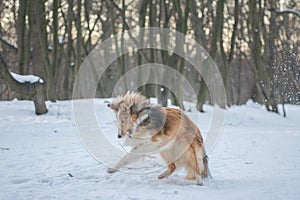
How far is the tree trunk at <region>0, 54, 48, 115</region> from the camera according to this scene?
464 inches

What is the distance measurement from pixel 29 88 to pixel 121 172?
766 cm

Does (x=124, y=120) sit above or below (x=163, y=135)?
above

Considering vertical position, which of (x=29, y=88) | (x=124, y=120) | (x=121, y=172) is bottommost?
(x=121, y=172)

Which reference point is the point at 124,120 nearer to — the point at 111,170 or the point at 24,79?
the point at 111,170

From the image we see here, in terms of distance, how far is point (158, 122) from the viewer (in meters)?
5.66

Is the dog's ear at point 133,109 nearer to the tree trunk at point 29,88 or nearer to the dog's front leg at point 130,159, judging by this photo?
the dog's front leg at point 130,159

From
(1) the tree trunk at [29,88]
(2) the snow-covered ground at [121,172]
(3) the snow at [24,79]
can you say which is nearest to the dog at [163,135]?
(2) the snow-covered ground at [121,172]

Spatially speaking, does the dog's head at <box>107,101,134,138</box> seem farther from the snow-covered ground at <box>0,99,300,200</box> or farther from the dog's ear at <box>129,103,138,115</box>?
the snow-covered ground at <box>0,99,300,200</box>

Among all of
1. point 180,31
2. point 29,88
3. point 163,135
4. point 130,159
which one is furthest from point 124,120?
point 180,31

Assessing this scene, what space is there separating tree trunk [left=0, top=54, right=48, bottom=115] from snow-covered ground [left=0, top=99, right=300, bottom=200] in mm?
1376

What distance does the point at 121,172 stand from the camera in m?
6.02

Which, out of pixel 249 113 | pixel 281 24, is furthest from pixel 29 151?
pixel 281 24

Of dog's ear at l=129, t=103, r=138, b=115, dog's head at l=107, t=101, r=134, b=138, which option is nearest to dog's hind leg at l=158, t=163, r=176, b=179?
dog's head at l=107, t=101, r=134, b=138

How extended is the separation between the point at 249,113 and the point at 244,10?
13929 millimetres
